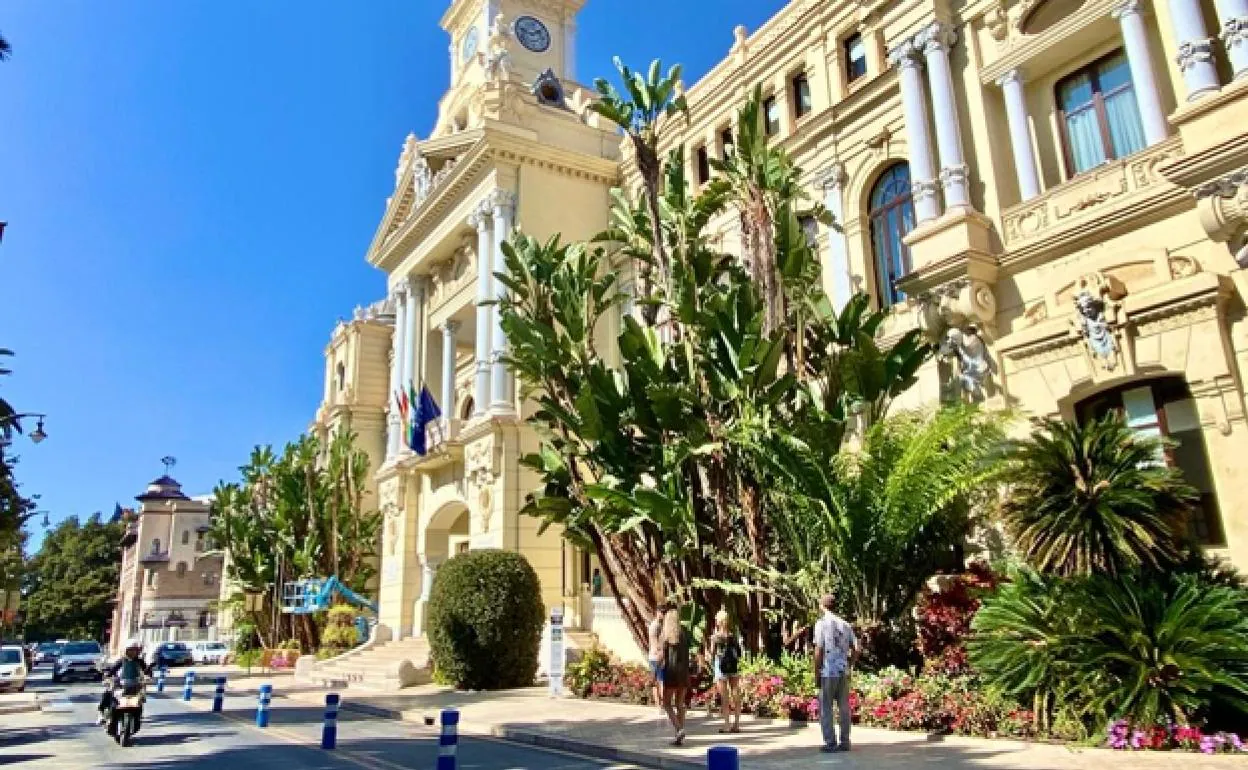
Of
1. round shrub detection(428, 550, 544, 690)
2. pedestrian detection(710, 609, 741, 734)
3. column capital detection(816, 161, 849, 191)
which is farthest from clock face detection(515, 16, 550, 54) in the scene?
pedestrian detection(710, 609, 741, 734)

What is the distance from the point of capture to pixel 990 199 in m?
16.3

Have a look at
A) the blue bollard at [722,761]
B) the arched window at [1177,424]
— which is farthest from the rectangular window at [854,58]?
the blue bollard at [722,761]

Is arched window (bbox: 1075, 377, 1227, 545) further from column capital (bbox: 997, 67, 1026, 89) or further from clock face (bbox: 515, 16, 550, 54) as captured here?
clock face (bbox: 515, 16, 550, 54)

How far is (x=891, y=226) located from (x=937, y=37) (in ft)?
12.6

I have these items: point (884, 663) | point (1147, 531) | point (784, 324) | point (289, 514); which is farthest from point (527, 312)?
point (289, 514)

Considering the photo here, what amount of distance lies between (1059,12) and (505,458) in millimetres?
16992

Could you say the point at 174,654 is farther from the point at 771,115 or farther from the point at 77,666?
the point at 771,115

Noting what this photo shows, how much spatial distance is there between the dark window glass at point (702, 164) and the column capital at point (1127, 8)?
12036 millimetres

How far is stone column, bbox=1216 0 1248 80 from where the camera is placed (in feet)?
40.4

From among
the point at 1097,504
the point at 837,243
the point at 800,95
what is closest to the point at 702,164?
the point at 800,95

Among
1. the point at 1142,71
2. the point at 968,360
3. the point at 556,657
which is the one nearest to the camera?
the point at 1142,71

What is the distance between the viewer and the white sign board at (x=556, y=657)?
17.3m

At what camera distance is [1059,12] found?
16.0 metres

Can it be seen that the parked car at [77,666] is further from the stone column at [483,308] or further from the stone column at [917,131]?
the stone column at [917,131]
